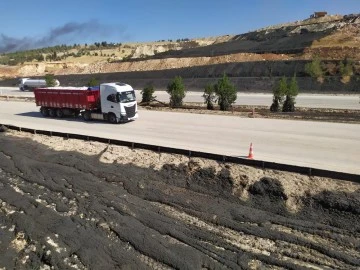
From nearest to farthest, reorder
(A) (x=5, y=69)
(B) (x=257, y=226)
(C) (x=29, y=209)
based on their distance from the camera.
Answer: (B) (x=257, y=226) < (C) (x=29, y=209) < (A) (x=5, y=69)

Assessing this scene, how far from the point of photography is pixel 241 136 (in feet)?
62.1

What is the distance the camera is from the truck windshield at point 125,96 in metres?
23.7

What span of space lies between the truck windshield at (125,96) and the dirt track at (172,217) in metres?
8.35

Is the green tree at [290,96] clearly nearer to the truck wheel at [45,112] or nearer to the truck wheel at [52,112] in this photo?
the truck wheel at [52,112]

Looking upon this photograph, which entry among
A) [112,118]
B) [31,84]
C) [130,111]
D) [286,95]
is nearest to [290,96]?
[286,95]

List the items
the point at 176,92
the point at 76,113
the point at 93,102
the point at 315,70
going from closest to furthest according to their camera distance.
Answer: the point at 93,102 < the point at 76,113 < the point at 176,92 < the point at 315,70

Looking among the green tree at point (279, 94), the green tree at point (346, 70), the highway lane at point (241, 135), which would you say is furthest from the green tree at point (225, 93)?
the green tree at point (346, 70)

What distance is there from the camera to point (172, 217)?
432 inches

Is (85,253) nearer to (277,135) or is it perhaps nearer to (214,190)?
(214,190)

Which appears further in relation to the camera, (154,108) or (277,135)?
(154,108)

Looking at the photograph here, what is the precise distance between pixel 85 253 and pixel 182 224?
9.09 ft

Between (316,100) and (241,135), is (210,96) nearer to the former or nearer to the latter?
(316,100)

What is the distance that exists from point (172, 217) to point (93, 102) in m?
16.1

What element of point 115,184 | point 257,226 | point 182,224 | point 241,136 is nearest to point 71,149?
point 115,184
